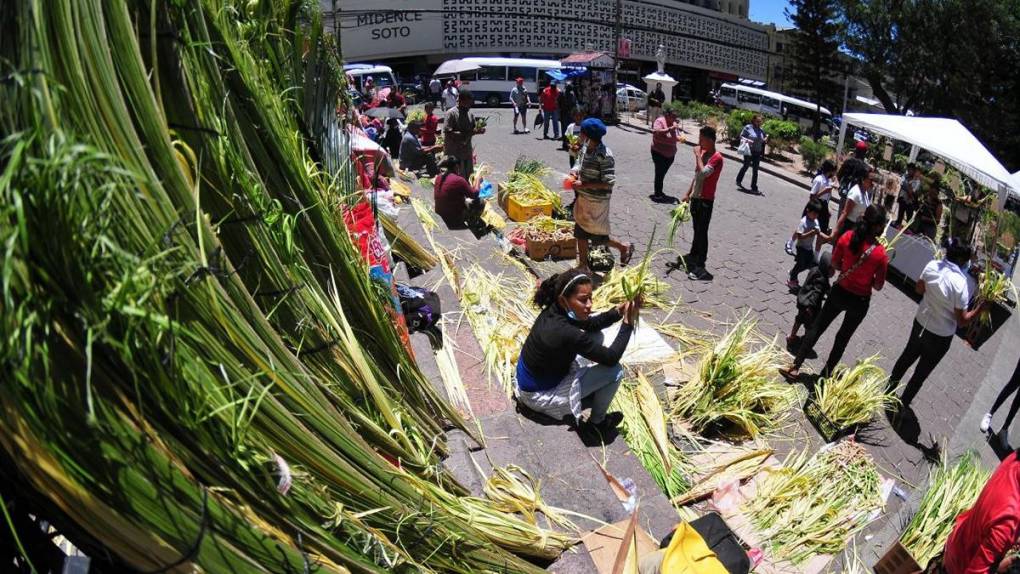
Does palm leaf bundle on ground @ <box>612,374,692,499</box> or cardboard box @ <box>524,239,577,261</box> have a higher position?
cardboard box @ <box>524,239,577,261</box>

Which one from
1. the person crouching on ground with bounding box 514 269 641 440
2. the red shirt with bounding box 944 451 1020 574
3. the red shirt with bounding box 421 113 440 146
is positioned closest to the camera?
the red shirt with bounding box 944 451 1020 574

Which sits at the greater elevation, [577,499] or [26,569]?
[26,569]

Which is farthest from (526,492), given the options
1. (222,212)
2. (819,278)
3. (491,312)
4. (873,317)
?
(873,317)

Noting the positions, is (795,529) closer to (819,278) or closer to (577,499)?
(577,499)

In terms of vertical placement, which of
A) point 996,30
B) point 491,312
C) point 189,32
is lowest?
point 491,312

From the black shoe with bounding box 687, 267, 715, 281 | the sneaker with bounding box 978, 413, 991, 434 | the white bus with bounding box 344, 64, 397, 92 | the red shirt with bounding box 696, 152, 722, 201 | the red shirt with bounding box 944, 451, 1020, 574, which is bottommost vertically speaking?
the sneaker with bounding box 978, 413, 991, 434

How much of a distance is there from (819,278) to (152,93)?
16.8 ft

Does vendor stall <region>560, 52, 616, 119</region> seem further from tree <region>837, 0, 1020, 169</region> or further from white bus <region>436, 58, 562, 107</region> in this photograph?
tree <region>837, 0, 1020, 169</region>

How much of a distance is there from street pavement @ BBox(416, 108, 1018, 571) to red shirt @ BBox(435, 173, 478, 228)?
56 centimetres

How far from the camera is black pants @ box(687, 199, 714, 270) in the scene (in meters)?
6.63

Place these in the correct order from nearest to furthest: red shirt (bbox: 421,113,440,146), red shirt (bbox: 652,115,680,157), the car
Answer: red shirt (bbox: 652,115,680,157) → red shirt (bbox: 421,113,440,146) → the car

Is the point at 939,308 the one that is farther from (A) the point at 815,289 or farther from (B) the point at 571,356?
(B) the point at 571,356

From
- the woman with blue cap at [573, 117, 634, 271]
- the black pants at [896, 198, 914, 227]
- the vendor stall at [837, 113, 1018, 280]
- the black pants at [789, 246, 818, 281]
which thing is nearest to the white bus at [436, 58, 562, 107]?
the vendor stall at [837, 113, 1018, 280]

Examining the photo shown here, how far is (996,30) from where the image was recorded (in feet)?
74.4
